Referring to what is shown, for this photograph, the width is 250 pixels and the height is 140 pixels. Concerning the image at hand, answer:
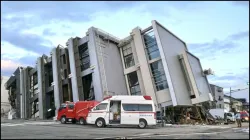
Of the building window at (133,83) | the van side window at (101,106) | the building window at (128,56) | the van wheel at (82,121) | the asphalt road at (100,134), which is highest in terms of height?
the building window at (128,56)

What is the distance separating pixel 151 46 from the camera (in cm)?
3722

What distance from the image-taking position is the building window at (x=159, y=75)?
35.4 m

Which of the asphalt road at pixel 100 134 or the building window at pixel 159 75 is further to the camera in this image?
the building window at pixel 159 75

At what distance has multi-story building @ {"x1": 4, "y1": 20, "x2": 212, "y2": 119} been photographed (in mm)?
35188

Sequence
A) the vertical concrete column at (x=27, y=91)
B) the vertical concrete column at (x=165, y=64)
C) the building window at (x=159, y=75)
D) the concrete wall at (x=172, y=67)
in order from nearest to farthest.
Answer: the vertical concrete column at (x=165, y=64) → the concrete wall at (x=172, y=67) → the building window at (x=159, y=75) → the vertical concrete column at (x=27, y=91)

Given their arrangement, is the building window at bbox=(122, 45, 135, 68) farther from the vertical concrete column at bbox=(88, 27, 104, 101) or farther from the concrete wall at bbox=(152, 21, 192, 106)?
the vertical concrete column at bbox=(88, 27, 104, 101)

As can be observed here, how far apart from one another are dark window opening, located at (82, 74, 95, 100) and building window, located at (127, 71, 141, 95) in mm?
5279

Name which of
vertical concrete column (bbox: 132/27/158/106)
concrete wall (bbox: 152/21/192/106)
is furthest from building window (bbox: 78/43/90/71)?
concrete wall (bbox: 152/21/192/106)

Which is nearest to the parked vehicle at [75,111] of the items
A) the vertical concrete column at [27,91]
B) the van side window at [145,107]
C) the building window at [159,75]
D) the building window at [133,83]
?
the van side window at [145,107]

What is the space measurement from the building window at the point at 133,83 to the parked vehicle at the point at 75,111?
11.9 metres

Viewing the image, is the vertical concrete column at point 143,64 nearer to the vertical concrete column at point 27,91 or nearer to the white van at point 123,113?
the white van at point 123,113

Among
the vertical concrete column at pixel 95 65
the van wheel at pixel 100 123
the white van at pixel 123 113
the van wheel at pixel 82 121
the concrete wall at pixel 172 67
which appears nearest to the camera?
the van wheel at pixel 100 123

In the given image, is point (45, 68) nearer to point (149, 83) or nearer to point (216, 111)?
point (149, 83)

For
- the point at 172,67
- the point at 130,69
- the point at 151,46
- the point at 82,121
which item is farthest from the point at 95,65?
the point at 82,121
